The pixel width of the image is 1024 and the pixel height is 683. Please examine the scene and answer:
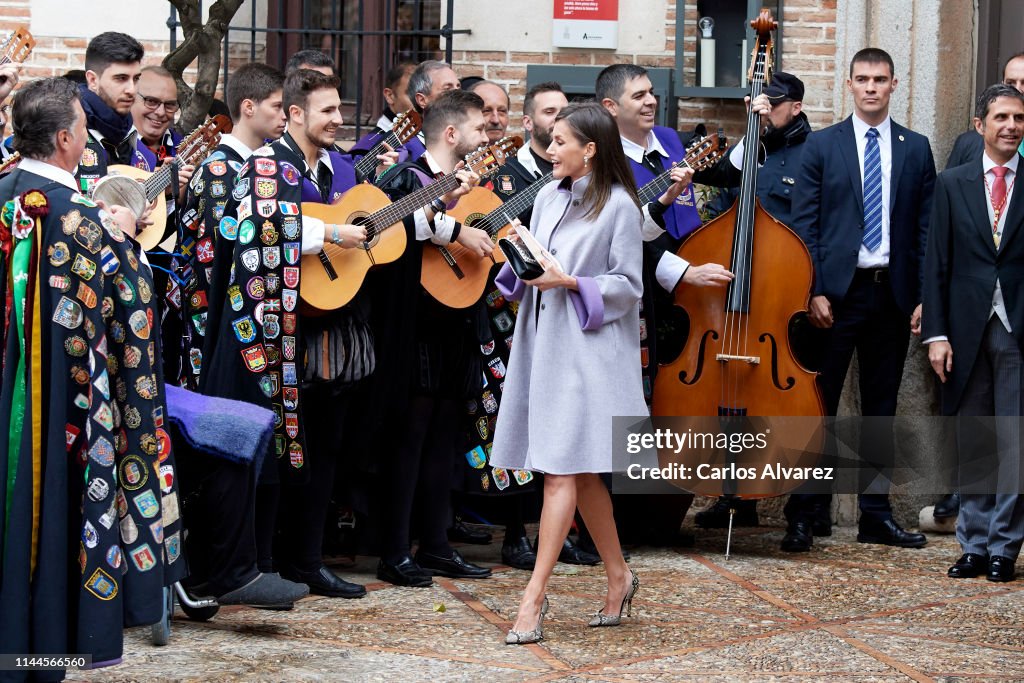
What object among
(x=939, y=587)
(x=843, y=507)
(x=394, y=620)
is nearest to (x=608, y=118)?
(x=394, y=620)

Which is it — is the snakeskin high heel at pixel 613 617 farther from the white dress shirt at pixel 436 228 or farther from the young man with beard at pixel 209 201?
the young man with beard at pixel 209 201

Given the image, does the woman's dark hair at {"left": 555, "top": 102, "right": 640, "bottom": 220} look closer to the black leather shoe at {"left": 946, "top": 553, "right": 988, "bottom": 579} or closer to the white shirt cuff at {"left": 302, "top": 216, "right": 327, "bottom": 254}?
the white shirt cuff at {"left": 302, "top": 216, "right": 327, "bottom": 254}

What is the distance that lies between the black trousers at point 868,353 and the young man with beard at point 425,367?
5.41 feet

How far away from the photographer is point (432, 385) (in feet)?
19.2

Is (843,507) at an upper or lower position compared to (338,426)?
lower

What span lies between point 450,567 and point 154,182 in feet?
6.07

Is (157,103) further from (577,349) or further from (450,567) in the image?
(577,349)

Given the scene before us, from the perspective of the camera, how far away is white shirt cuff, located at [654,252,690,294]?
621 cm

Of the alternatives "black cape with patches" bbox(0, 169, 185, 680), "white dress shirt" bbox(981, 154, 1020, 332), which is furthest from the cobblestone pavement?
"white dress shirt" bbox(981, 154, 1020, 332)

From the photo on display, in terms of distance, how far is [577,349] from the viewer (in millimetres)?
4996

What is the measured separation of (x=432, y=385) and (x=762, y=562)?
159cm

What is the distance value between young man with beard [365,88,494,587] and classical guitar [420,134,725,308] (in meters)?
0.06

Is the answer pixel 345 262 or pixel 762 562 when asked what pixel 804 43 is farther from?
pixel 345 262

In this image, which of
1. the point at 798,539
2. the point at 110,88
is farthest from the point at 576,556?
the point at 110,88
